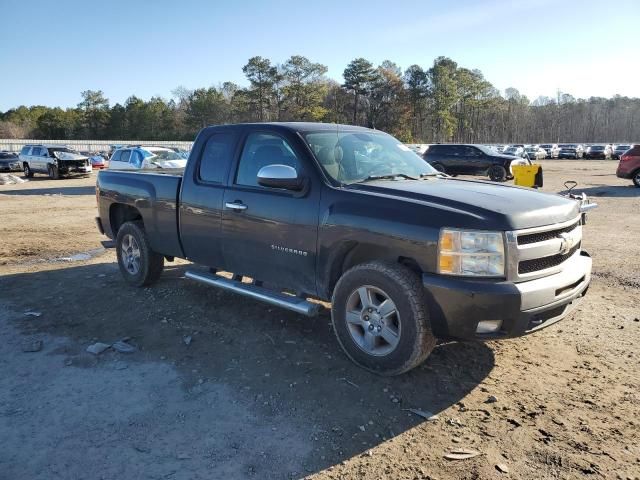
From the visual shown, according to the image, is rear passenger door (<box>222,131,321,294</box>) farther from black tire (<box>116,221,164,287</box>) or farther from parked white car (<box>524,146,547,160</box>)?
parked white car (<box>524,146,547,160</box>)

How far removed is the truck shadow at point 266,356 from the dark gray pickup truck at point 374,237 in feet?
1.09

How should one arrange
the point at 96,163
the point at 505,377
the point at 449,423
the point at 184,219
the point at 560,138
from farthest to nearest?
the point at 560,138
the point at 96,163
the point at 184,219
the point at 505,377
the point at 449,423

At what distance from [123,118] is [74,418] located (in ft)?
304

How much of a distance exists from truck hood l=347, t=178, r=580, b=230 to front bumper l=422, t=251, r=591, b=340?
41cm

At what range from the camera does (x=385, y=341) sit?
156 inches

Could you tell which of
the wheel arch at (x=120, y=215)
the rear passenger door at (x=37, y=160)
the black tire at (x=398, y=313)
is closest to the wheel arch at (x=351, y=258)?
the black tire at (x=398, y=313)

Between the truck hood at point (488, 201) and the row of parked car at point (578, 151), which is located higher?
the row of parked car at point (578, 151)

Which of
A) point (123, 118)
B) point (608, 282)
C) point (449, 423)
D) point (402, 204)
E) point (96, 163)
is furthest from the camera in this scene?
point (123, 118)

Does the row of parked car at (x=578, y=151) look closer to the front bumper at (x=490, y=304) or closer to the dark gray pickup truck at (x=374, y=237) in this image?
the dark gray pickup truck at (x=374, y=237)

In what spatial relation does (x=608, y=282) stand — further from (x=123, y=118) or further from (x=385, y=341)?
(x=123, y=118)

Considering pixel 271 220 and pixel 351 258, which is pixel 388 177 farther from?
pixel 271 220

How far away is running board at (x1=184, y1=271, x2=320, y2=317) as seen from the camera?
4344mm

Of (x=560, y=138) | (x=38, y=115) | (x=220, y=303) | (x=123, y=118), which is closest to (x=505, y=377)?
(x=220, y=303)

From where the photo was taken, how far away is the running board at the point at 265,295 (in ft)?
14.3
